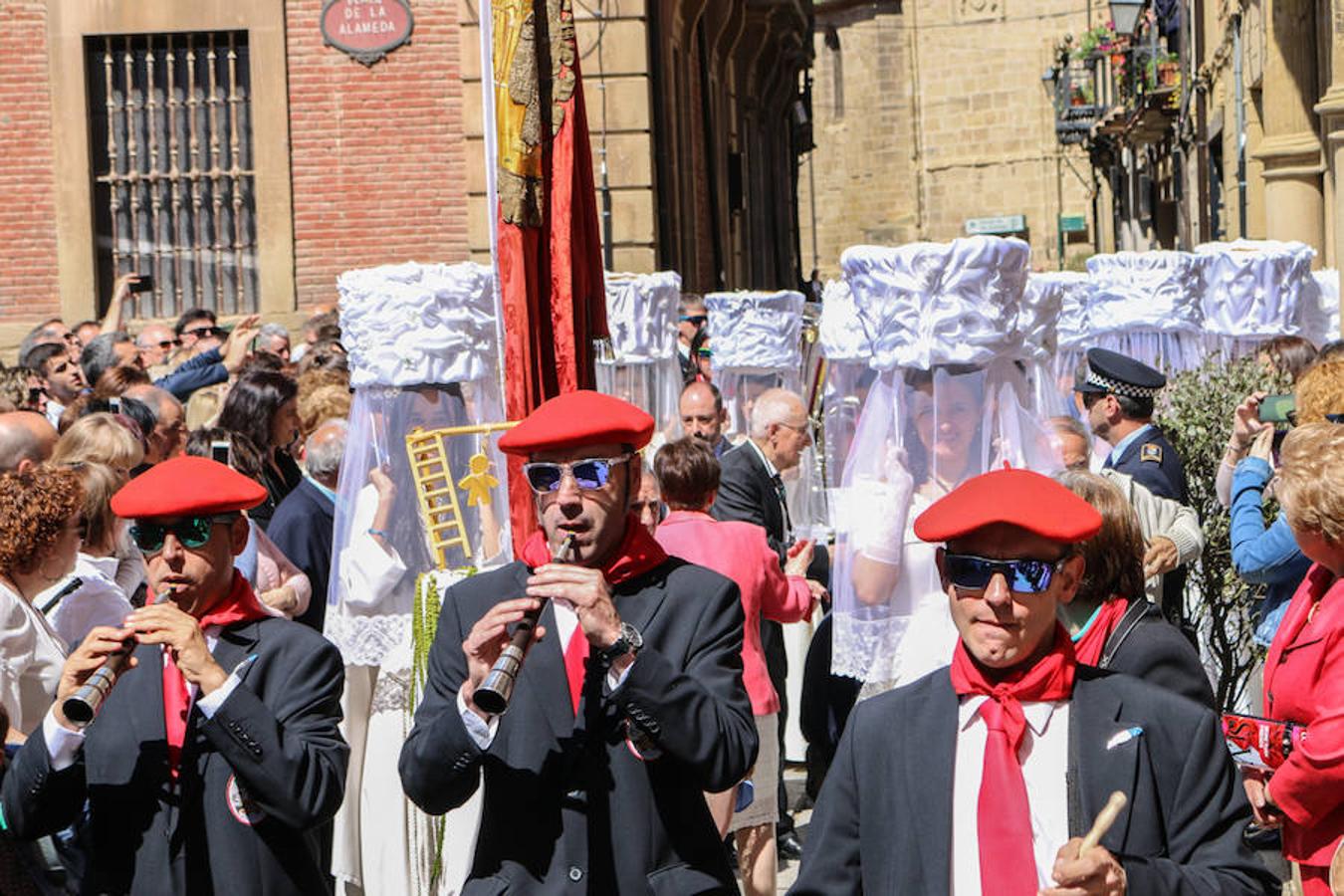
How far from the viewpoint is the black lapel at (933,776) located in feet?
11.8

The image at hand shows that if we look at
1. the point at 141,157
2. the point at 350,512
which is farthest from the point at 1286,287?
the point at 141,157

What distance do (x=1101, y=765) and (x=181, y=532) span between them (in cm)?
205

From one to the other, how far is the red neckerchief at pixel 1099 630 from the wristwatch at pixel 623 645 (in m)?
1.08

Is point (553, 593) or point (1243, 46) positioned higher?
point (1243, 46)

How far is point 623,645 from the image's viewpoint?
4109mm

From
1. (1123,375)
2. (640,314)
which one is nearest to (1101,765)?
(1123,375)

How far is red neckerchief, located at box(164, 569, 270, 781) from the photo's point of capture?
14.5 feet

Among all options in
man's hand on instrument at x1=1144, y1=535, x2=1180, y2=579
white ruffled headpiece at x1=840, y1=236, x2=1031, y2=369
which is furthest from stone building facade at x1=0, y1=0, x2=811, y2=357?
man's hand on instrument at x1=1144, y1=535, x2=1180, y2=579

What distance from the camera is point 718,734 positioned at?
421cm

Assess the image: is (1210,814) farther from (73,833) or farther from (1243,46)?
(1243,46)

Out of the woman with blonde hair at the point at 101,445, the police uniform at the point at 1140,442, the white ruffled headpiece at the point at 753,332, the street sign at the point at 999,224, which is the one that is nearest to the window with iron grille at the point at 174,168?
the white ruffled headpiece at the point at 753,332

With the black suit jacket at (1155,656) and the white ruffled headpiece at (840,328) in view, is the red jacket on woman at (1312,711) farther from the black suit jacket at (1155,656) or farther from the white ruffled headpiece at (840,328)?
the white ruffled headpiece at (840,328)

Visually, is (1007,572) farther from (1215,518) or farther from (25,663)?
(1215,518)

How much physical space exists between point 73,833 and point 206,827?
304 millimetres
